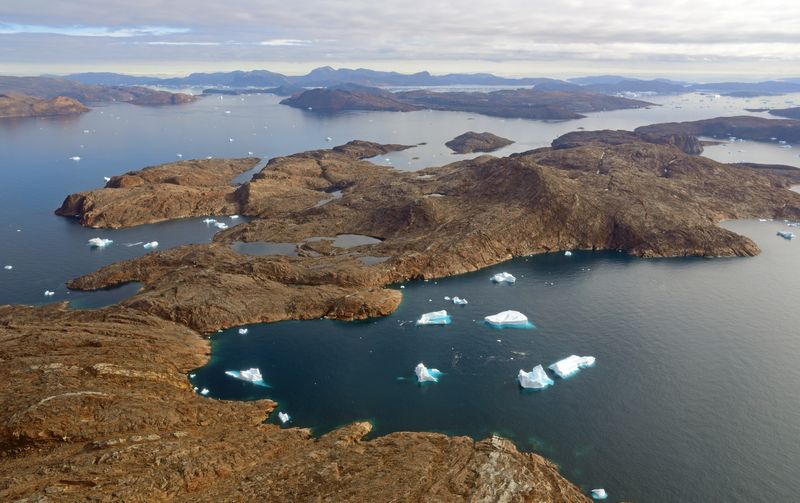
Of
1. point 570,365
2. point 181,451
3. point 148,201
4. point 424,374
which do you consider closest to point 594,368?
point 570,365

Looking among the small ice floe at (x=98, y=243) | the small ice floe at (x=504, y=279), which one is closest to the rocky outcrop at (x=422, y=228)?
the small ice floe at (x=504, y=279)

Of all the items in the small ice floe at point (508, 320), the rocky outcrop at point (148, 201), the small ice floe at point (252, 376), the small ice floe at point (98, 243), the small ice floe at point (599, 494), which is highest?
the rocky outcrop at point (148, 201)

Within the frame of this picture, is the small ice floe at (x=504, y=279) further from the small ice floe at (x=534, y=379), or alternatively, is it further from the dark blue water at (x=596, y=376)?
the small ice floe at (x=534, y=379)

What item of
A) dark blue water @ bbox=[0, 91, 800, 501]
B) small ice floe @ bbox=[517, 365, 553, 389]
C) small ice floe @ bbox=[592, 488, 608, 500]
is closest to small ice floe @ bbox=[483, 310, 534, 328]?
dark blue water @ bbox=[0, 91, 800, 501]

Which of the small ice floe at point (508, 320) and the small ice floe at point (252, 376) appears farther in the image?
the small ice floe at point (508, 320)

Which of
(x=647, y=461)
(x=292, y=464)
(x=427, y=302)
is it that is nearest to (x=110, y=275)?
(x=427, y=302)

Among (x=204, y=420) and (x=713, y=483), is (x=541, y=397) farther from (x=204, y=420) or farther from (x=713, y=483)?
(x=204, y=420)

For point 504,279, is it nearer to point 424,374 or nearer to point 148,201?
point 424,374

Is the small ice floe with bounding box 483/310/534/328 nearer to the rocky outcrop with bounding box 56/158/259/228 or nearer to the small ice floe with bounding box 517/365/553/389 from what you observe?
the small ice floe with bounding box 517/365/553/389
